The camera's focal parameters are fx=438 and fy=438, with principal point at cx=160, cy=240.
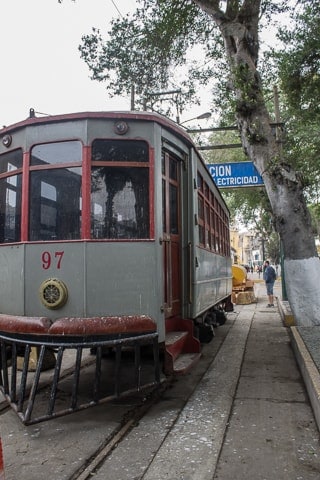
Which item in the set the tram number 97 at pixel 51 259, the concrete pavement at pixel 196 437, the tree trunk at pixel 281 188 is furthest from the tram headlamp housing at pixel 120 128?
the tree trunk at pixel 281 188

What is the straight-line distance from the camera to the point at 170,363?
467cm

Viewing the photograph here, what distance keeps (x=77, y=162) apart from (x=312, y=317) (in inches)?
231

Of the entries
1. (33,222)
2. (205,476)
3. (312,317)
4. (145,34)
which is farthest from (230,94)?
(205,476)

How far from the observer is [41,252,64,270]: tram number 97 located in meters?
4.35

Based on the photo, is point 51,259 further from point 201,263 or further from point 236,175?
point 236,175

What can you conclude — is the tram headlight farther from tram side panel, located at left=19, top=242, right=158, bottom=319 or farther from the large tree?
the large tree

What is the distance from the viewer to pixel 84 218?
14.3 ft

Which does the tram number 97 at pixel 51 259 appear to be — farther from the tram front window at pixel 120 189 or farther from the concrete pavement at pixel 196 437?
the concrete pavement at pixel 196 437

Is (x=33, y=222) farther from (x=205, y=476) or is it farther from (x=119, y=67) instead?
(x=119, y=67)

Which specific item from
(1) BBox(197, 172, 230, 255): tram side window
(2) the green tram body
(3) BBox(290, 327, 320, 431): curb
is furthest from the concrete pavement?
(1) BBox(197, 172, 230, 255): tram side window

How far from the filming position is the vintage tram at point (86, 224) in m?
4.29

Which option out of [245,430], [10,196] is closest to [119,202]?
[10,196]

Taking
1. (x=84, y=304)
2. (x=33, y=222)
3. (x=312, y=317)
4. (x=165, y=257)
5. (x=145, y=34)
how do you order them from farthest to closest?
(x=145, y=34)
(x=312, y=317)
(x=165, y=257)
(x=33, y=222)
(x=84, y=304)

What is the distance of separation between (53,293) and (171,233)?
167 centimetres
